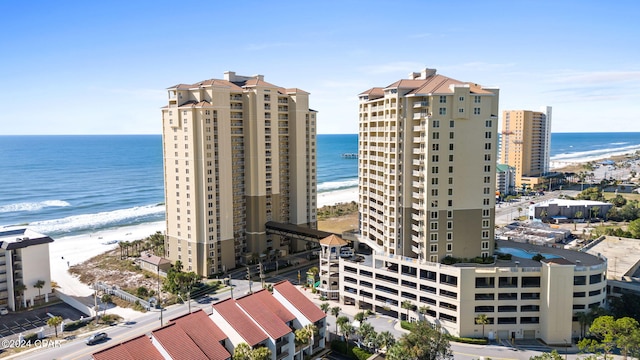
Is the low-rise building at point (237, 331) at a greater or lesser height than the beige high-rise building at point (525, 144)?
lesser

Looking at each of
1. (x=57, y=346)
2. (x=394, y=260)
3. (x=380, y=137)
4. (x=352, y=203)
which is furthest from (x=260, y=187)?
(x=352, y=203)

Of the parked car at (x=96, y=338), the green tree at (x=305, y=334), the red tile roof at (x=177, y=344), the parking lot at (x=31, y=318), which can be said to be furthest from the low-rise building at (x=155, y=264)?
the green tree at (x=305, y=334)

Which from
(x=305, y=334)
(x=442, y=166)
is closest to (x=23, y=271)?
(x=305, y=334)

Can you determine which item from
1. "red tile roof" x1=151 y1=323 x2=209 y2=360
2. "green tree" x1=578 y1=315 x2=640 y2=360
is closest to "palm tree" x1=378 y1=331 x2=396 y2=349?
"red tile roof" x1=151 y1=323 x2=209 y2=360

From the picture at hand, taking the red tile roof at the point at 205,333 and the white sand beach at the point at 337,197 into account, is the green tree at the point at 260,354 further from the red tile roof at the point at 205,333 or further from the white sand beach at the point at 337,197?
the white sand beach at the point at 337,197

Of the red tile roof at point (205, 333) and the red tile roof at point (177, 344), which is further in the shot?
the red tile roof at point (205, 333)

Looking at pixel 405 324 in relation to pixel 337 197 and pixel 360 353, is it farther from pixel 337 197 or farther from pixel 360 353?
pixel 337 197
